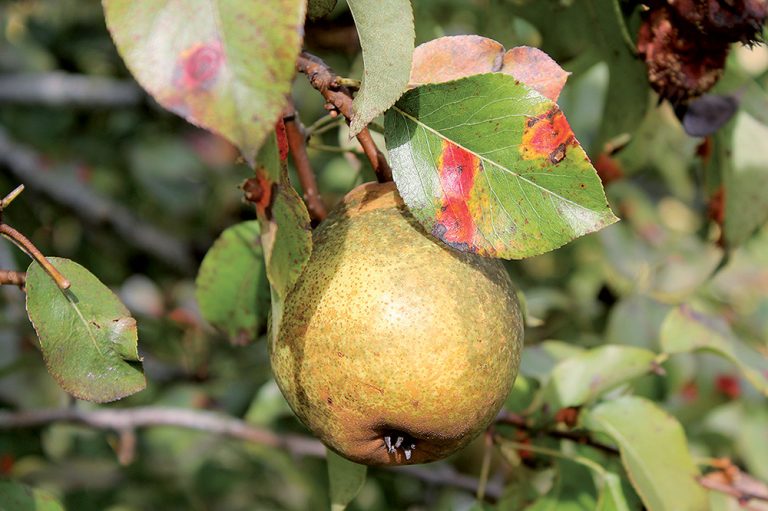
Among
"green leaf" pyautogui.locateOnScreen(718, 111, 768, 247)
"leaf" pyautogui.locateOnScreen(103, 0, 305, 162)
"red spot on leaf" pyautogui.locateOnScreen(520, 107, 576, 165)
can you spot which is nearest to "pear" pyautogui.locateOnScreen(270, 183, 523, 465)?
"red spot on leaf" pyautogui.locateOnScreen(520, 107, 576, 165)

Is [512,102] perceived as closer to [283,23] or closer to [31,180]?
[283,23]

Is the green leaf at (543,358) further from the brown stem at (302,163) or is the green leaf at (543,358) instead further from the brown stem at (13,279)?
the brown stem at (13,279)

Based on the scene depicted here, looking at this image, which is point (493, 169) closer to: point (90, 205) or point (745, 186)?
point (745, 186)

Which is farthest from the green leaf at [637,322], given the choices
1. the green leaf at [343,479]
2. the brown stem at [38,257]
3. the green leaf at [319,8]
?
the brown stem at [38,257]

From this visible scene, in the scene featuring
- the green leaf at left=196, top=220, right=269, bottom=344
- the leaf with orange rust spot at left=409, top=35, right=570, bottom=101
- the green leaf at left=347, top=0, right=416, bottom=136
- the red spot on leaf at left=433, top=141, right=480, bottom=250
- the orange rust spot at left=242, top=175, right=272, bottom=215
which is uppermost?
the green leaf at left=347, top=0, right=416, bottom=136

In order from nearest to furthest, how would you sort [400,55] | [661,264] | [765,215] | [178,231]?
[400,55]
[765,215]
[661,264]
[178,231]

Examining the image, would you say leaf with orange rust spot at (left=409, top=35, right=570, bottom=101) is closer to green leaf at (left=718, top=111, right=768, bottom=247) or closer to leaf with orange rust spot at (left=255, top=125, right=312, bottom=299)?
leaf with orange rust spot at (left=255, top=125, right=312, bottom=299)

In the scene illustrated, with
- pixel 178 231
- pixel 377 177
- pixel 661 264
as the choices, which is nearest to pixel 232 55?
pixel 377 177
